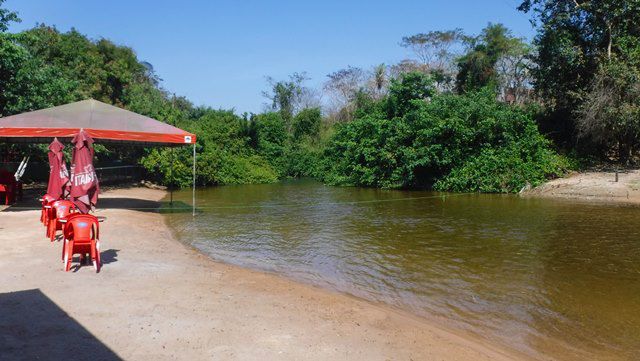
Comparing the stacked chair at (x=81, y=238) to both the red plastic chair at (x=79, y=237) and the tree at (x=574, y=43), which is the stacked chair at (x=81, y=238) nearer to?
the red plastic chair at (x=79, y=237)

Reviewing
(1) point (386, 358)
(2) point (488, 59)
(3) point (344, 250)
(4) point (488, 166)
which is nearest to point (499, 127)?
(4) point (488, 166)

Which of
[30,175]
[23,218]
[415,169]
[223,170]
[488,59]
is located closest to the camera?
[23,218]

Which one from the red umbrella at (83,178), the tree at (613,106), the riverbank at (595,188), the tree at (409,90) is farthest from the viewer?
the tree at (409,90)

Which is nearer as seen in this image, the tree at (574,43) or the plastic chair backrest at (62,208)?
the plastic chair backrest at (62,208)

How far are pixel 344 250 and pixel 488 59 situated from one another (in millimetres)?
32647

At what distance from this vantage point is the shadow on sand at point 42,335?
14.6 feet

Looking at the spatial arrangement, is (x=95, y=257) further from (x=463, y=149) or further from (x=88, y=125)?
(x=463, y=149)

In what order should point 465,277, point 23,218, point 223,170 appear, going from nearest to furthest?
point 465,277
point 23,218
point 223,170

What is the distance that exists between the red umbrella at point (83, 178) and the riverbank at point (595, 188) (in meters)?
20.0

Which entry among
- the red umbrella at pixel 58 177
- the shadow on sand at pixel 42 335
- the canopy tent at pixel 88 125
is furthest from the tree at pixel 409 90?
the shadow on sand at pixel 42 335

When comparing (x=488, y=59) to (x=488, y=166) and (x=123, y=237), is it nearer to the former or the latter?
(x=488, y=166)

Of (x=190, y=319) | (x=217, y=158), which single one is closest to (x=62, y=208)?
(x=190, y=319)

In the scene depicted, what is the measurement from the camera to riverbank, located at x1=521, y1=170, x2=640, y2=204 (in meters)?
20.4

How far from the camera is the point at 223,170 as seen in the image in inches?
1375
